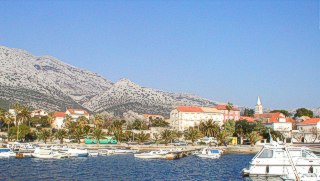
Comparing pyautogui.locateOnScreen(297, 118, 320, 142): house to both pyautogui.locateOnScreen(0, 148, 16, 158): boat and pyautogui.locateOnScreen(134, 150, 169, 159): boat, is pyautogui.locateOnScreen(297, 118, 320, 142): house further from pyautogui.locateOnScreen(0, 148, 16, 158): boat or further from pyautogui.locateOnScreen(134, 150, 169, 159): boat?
pyautogui.locateOnScreen(0, 148, 16, 158): boat

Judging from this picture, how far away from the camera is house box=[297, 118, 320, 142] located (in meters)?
167

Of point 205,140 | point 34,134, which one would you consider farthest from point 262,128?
point 34,134

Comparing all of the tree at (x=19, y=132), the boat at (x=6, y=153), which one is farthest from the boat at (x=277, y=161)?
the tree at (x=19, y=132)

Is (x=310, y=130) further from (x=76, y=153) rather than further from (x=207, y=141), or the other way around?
(x=76, y=153)

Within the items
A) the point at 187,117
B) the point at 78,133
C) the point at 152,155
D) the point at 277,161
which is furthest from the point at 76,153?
the point at 187,117

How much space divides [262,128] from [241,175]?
94.6 meters

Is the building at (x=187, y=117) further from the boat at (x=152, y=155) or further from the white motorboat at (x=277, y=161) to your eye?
the white motorboat at (x=277, y=161)

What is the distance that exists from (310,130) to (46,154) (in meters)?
113

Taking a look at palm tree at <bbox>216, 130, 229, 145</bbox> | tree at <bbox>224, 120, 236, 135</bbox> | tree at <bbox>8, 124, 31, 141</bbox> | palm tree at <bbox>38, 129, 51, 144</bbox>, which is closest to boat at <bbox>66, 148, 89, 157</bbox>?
palm tree at <bbox>38, 129, 51, 144</bbox>

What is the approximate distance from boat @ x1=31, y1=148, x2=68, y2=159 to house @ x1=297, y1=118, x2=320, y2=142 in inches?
4064

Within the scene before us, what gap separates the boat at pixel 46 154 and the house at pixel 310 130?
10323 cm

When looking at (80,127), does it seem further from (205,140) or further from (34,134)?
(205,140)

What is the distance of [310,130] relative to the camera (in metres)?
172

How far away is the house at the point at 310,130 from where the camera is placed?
16700 centimetres
